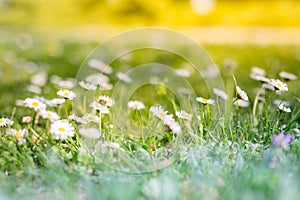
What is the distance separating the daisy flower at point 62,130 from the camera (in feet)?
5.84

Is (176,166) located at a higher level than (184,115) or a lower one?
lower

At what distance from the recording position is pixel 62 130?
1.80 m

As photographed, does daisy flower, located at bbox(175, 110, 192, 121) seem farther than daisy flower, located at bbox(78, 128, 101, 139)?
Yes

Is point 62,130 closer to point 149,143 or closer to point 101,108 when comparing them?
point 101,108

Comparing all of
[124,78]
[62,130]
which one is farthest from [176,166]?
[124,78]

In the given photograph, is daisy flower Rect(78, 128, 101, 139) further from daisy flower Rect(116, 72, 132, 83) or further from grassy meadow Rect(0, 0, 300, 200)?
daisy flower Rect(116, 72, 132, 83)

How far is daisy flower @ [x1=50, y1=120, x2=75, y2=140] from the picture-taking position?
1781 millimetres

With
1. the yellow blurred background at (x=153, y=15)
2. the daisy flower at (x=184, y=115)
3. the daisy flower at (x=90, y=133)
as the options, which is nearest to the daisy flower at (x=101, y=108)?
the daisy flower at (x=90, y=133)

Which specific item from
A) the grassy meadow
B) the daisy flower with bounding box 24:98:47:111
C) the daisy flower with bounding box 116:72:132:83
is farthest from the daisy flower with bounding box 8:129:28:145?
the daisy flower with bounding box 116:72:132:83

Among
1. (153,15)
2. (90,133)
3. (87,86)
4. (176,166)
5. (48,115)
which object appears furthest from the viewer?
(153,15)

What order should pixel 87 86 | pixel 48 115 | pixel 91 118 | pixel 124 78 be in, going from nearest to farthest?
pixel 91 118
pixel 48 115
pixel 87 86
pixel 124 78

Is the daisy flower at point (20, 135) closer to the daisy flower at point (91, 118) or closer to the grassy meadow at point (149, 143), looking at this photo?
the grassy meadow at point (149, 143)

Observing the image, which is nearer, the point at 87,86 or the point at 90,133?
the point at 90,133

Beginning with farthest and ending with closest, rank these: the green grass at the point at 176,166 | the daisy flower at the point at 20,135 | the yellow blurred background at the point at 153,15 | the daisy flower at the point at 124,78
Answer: the yellow blurred background at the point at 153,15, the daisy flower at the point at 124,78, the daisy flower at the point at 20,135, the green grass at the point at 176,166
